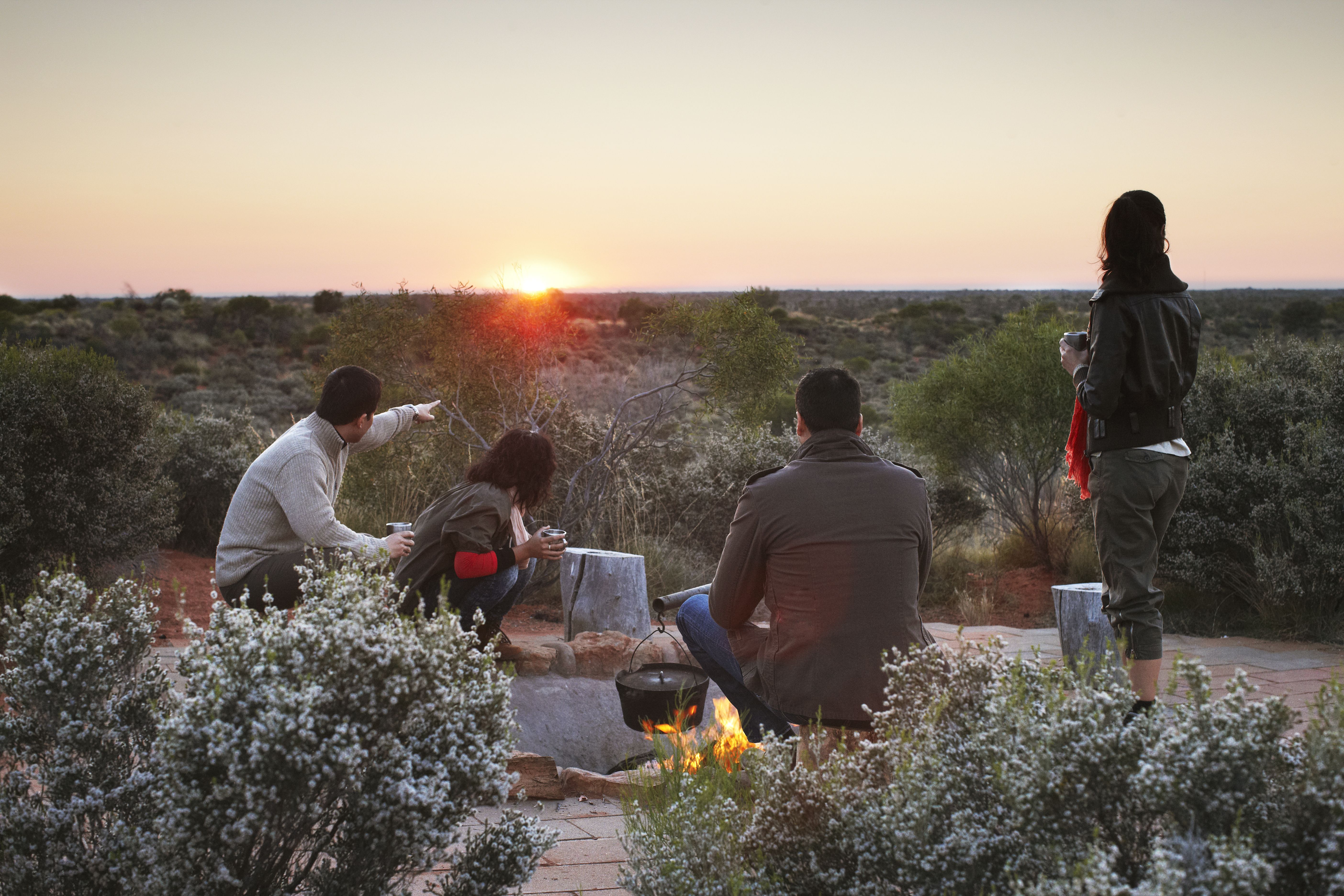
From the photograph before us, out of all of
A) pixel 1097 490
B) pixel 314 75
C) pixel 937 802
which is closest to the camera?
pixel 937 802

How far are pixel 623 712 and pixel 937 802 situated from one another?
2.38m

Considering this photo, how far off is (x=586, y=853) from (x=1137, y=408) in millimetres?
2141

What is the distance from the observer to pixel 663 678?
3570 mm

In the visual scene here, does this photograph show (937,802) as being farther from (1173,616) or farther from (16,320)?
(16,320)

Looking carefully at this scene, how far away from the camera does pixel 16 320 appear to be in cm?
2731

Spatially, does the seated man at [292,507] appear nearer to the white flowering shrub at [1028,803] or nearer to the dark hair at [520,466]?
the dark hair at [520,466]

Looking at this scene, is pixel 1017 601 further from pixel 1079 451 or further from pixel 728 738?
pixel 728 738

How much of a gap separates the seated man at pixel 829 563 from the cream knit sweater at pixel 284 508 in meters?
1.51

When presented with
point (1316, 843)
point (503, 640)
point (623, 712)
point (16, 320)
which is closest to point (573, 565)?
point (503, 640)

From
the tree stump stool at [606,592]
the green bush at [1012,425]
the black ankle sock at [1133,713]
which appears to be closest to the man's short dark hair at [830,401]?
the black ankle sock at [1133,713]

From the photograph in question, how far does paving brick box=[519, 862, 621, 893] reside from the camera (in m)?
2.25

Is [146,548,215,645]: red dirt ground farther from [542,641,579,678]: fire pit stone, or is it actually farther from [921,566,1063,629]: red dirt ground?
[921,566,1063,629]: red dirt ground

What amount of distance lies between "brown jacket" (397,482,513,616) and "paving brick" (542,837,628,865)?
1.43m

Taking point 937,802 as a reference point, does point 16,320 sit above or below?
above
